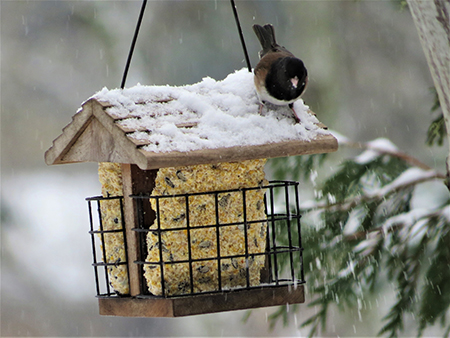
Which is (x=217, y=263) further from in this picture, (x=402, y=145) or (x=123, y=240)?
(x=402, y=145)

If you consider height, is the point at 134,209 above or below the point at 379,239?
above

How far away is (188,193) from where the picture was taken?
1.73 metres

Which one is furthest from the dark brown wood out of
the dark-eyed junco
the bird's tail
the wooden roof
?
the bird's tail

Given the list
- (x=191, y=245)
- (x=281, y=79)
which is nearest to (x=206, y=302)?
(x=191, y=245)

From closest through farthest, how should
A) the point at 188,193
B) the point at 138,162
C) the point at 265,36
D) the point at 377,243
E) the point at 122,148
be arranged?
1. the point at 138,162
2. the point at 122,148
3. the point at 188,193
4. the point at 265,36
5. the point at 377,243

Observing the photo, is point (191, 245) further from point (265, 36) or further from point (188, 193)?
point (265, 36)

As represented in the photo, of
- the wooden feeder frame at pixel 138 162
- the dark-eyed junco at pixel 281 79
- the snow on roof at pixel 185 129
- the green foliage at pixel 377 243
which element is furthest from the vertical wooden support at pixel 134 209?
the green foliage at pixel 377 243

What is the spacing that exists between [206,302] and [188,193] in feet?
1.02

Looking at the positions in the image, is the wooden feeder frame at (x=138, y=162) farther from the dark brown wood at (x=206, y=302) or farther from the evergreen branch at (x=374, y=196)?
the evergreen branch at (x=374, y=196)

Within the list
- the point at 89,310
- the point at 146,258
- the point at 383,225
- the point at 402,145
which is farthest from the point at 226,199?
the point at 89,310

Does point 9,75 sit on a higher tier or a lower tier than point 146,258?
higher

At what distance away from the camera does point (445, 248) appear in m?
2.78

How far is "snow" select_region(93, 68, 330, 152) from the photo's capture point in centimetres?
159

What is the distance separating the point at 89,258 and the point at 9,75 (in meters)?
2.17
